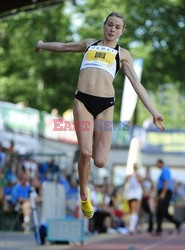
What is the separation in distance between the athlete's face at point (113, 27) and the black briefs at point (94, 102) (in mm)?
666

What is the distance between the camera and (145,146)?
4334cm

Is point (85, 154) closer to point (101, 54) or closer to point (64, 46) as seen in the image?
point (101, 54)

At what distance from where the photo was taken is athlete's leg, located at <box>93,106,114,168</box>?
10156mm

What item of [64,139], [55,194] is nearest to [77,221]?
[55,194]

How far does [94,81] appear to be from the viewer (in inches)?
400

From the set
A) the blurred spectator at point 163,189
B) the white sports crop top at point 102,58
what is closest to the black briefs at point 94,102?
the white sports crop top at point 102,58

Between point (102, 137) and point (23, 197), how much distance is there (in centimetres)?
1192

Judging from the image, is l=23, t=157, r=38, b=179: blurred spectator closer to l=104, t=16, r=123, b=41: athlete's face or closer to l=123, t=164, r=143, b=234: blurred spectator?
l=123, t=164, r=143, b=234: blurred spectator

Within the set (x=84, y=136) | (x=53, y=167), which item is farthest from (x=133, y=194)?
(x=84, y=136)

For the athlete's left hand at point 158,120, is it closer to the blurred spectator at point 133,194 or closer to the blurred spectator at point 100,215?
the blurred spectator at point 100,215

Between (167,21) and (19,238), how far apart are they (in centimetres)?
2543

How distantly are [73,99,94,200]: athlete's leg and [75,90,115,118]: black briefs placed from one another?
0.05 m

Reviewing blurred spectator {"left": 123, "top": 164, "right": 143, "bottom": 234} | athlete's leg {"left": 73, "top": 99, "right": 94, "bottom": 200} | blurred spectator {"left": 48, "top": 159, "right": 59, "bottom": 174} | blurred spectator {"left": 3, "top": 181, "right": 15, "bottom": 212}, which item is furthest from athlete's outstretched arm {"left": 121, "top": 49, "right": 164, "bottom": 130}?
blurred spectator {"left": 48, "top": 159, "right": 59, "bottom": 174}

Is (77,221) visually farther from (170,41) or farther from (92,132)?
(170,41)
